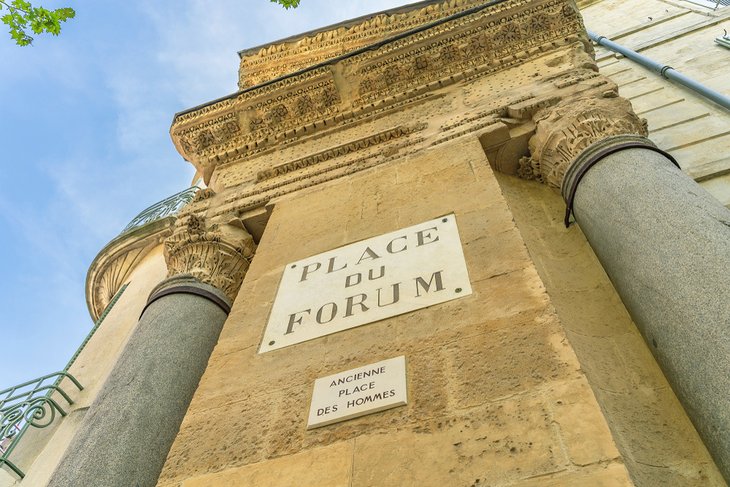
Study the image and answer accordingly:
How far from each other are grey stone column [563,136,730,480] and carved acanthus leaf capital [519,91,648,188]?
0.18m

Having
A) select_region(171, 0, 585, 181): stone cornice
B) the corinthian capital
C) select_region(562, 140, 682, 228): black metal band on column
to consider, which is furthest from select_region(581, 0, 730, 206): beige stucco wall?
the corinthian capital

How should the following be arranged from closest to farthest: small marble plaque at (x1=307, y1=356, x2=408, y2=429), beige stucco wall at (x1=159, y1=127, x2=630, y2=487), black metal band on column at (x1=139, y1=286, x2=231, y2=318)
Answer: beige stucco wall at (x1=159, y1=127, x2=630, y2=487) → small marble plaque at (x1=307, y1=356, x2=408, y2=429) → black metal band on column at (x1=139, y1=286, x2=231, y2=318)

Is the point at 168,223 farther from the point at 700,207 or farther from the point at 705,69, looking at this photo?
the point at 705,69

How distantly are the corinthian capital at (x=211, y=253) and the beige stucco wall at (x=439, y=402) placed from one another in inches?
38.4

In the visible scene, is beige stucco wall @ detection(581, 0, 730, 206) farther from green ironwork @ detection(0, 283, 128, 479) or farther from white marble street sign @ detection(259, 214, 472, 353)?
green ironwork @ detection(0, 283, 128, 479)

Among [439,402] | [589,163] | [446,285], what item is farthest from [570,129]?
[439,402]

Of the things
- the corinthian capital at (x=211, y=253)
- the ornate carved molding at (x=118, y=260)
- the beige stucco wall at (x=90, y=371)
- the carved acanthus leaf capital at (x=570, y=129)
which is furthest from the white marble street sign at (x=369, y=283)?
the ornate carved molding at (x=118, y=260)

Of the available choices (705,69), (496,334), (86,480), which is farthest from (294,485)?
(705,69)

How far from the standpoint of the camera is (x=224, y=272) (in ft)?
15.4

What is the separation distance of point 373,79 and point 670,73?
3.48 metres

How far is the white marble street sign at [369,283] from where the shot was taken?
307 centimetres

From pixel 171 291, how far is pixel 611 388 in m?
3.12

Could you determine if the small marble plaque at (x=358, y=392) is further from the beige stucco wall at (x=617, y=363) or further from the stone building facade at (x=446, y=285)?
the beige stucco wall at (x=617, y=363)

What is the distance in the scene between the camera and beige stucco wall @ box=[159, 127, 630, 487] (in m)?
2.05
